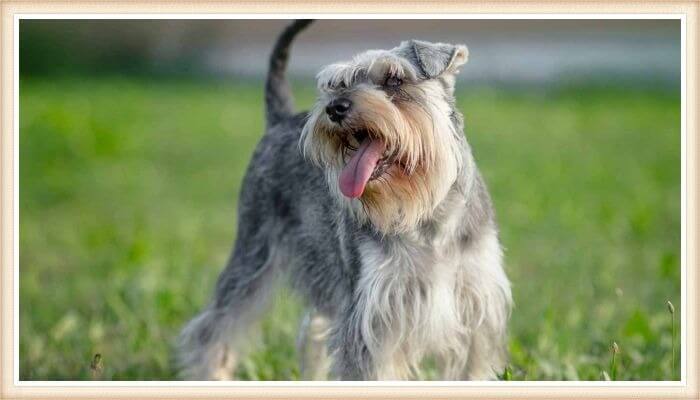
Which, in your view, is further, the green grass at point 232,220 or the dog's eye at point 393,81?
the green grass at point 232,220

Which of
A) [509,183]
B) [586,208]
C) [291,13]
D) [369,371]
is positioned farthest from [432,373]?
[509,183]

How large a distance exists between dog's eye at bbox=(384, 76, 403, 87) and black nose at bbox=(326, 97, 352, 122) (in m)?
0.33

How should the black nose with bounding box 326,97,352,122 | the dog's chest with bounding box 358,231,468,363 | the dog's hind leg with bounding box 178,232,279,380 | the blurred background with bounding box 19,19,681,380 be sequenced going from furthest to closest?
the blurred background with bounding box 19,19,681,380, the dog's hind leg with bounding box 178,232,279,380, the dog's chest with bounding box 358,231,468,363, the black nose with bounding box 326,97,352,122

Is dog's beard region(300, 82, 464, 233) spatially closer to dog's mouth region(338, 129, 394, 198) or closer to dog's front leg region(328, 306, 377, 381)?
dog's mouth region(338, 129, 394, 198)

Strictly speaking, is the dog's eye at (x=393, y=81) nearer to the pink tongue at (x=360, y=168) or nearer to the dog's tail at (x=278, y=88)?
the pink tongue at (x=360, y=168)

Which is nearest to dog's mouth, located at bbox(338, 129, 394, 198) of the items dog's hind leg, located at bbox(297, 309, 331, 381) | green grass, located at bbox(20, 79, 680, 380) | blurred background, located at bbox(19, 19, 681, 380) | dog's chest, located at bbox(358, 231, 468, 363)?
dog's chest, located at bbox(358, 231, 468, 363)

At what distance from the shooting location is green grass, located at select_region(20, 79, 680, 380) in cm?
696

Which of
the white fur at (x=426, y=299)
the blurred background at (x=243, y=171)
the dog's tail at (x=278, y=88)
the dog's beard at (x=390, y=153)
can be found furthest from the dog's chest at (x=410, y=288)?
the dog's tail at (x=278, y=88)

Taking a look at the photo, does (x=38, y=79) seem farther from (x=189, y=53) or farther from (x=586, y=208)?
(x=586, y=208)

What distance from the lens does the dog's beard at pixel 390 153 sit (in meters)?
4.83

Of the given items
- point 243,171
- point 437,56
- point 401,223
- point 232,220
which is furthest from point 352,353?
point 243,171

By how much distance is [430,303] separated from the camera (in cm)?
518

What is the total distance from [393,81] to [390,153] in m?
0.40

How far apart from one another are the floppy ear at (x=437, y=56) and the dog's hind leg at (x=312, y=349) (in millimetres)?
2313
